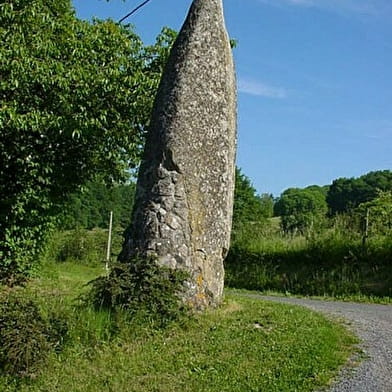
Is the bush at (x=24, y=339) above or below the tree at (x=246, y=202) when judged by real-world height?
below

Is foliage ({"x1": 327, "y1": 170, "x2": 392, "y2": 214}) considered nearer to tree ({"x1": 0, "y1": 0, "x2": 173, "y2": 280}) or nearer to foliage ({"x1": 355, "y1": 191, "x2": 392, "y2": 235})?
foliage ({"x1": 355, "y1": 191, "x2": 392, "y2": 235})

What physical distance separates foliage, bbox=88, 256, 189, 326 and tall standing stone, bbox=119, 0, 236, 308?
35 centimetres

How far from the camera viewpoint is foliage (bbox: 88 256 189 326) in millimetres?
8000

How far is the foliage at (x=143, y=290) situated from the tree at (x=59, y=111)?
3.93 metres

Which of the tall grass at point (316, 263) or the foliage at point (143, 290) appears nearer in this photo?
the foliage at point (143, 290)

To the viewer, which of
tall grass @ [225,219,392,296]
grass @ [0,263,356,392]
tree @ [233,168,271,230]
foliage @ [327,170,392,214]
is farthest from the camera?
foliage @ [327,170,392,214]

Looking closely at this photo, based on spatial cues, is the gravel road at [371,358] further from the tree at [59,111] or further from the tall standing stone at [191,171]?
the tree at [59,111]

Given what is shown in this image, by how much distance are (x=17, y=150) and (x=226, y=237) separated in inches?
250

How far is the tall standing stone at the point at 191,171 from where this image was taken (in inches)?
355

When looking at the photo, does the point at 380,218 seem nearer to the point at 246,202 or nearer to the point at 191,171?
the point at 191,171

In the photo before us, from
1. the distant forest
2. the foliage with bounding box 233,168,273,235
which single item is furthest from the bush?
the foliage with bounding box 233,168,273,235

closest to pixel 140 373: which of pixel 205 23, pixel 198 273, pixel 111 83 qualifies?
pixel 198 273

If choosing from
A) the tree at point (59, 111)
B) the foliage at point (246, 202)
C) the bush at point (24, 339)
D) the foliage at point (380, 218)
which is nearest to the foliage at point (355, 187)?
the foliage at point (246, 202)

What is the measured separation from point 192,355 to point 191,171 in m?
3.07
